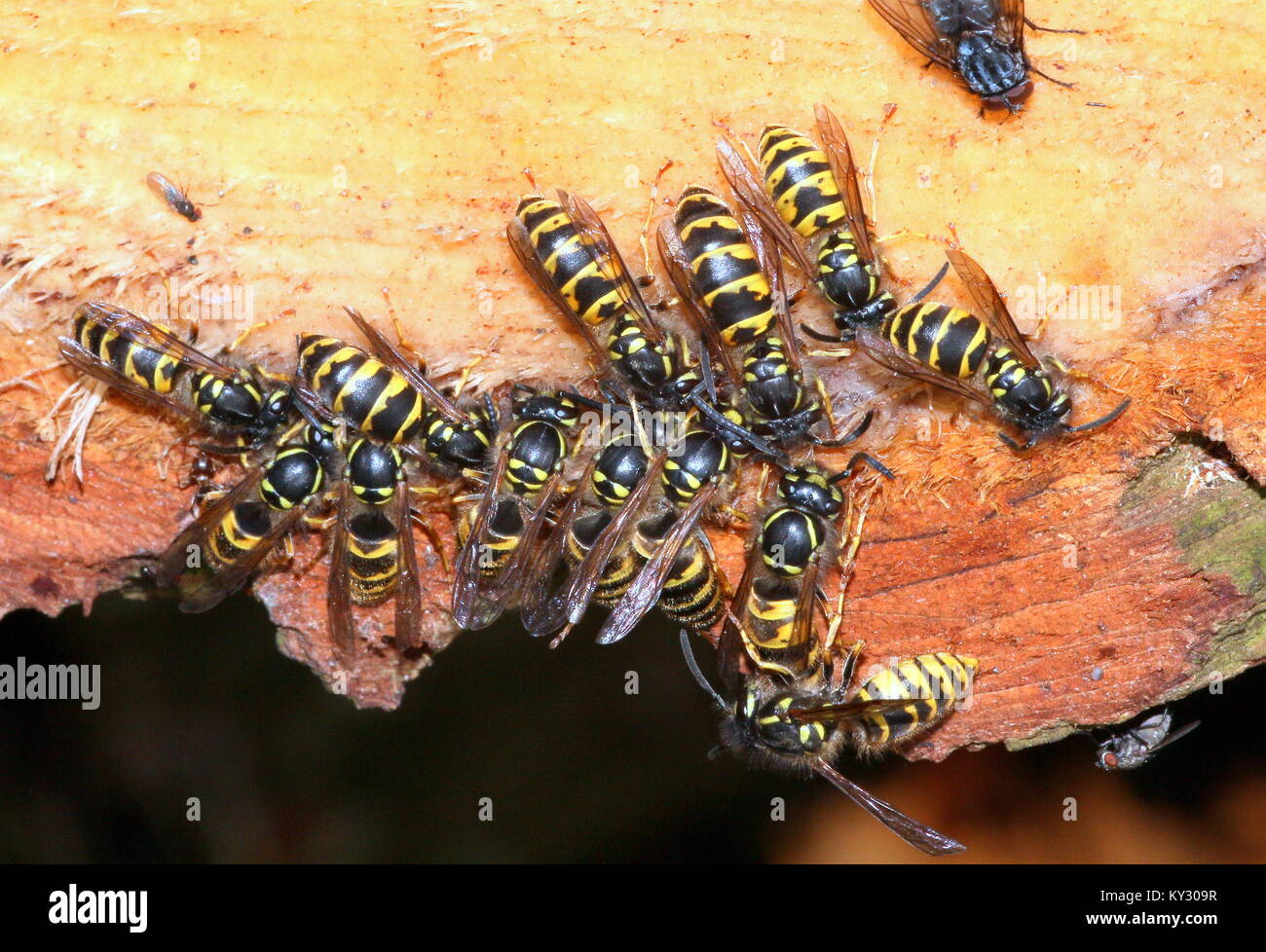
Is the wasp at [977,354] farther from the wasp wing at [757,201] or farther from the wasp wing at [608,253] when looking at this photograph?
the wasp wing at [608,253]

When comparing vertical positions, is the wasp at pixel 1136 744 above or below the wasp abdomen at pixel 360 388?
below

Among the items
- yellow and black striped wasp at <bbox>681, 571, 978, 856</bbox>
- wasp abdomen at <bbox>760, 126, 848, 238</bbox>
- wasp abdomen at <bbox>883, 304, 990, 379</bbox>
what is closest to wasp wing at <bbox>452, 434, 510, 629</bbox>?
yellow and black striped wasp at <bbox>681, 571, 978, 856</bbox>

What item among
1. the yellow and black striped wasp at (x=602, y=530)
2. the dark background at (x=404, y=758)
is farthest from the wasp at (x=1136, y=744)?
the yellow and black striped wasp at (x=602, y=530)

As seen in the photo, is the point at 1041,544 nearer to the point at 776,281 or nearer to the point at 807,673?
the point at 807,673

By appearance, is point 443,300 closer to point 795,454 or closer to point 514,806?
point 795,454

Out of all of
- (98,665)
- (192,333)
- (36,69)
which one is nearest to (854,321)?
(192,333)

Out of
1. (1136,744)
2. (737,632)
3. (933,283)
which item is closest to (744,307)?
(933,283)
